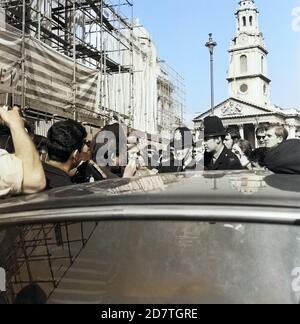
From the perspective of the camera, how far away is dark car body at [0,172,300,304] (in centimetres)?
154

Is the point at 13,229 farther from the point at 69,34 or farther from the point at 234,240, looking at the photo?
the point at 69,34

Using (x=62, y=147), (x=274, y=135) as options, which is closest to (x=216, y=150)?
(x=274, y=135)

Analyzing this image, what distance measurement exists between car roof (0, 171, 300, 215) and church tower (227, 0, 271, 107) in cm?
8180

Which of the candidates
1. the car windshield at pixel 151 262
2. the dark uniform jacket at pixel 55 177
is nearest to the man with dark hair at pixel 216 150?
the dark uniform jacket at pixel 55 177

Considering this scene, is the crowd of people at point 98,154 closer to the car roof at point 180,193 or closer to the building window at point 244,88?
the car roof at point 180,193

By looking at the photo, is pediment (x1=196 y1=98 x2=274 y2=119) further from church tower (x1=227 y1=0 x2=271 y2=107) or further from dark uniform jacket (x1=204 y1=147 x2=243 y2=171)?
dark uniform jacket (x1=204 y1=147 x2=243 y2=171)

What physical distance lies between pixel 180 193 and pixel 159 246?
0.23 metres

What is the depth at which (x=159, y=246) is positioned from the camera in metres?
1.63

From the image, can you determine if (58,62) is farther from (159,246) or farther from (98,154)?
(159,246)

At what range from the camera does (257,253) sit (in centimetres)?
156

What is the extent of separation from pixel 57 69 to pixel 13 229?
31.9 ft

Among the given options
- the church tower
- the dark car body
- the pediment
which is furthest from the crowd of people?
the church tower
